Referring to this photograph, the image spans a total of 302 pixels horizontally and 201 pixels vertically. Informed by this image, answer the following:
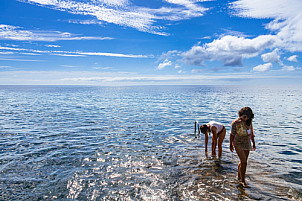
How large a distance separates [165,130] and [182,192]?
1230 centimetres

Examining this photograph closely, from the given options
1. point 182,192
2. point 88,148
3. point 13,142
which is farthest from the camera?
point 13,142

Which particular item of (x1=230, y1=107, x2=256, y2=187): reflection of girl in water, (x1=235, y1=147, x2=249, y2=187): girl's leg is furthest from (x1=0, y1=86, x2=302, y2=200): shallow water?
(x1=230, y1=107, x2=256, y2=187): reflection of girl in water

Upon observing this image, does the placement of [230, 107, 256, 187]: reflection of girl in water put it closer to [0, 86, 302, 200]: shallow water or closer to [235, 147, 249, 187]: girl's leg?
A: [235, 147, 249, 187]: girl's leg

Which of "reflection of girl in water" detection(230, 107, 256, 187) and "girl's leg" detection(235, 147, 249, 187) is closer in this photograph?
"reflection of girl in water" detection(230, 107, 256, 187)

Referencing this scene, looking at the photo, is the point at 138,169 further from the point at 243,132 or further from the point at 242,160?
the point at 243,132

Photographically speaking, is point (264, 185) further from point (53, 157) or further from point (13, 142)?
point (13, 142)

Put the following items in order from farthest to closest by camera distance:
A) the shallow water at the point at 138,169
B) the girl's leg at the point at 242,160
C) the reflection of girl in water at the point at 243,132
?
1. the girl's leg at the point at 242,160
2. the shallow water at the point at 138,169
3. the reflection of girl in water at the point at 243,132

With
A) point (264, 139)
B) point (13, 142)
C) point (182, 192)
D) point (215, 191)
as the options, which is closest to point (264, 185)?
point (215, 191)

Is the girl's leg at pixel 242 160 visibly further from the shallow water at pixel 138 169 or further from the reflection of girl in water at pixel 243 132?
the shallow water at pixel 138 169

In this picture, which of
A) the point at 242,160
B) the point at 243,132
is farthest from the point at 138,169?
the point at 243,132

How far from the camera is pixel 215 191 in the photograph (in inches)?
315

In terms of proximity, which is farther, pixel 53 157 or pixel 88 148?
pixel 88 148

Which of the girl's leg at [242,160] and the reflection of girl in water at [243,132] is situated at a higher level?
the reflection of girl in water at [243,132]

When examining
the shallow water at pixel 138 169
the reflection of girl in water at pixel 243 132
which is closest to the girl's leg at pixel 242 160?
the reflection of girl in water at pixel 243 132
